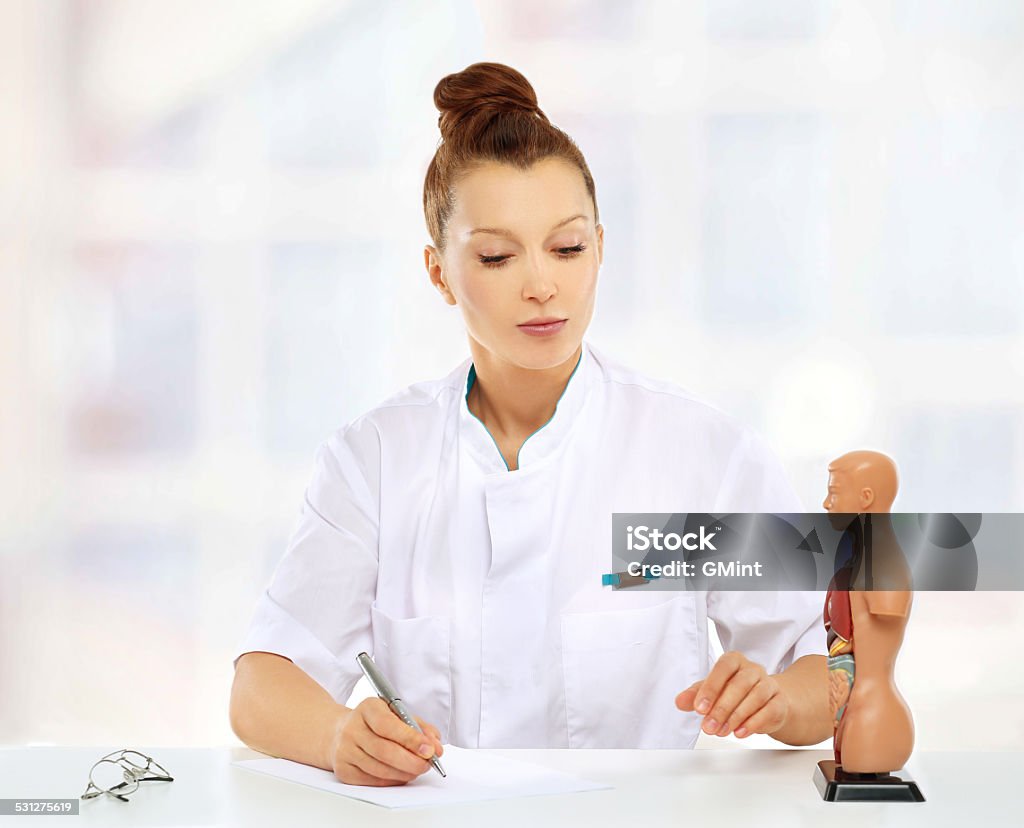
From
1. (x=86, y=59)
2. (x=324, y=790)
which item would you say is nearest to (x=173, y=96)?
(x=86, y=59)

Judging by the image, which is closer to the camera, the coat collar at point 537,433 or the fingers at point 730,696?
the fingers at point 730,696

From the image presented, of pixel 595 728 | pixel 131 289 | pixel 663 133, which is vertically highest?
pixel 663 133

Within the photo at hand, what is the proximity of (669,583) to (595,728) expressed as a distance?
209mm

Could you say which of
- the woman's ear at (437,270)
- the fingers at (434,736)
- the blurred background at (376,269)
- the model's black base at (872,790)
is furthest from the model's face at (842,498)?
the blurred background at (376,269)

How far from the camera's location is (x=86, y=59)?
239 cm

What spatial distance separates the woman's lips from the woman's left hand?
19.4 inches

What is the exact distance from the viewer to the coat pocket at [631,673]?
4.86 feet

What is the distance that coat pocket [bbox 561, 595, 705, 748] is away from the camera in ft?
4.86

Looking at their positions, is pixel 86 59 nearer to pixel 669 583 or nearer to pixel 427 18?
pixel 427 18

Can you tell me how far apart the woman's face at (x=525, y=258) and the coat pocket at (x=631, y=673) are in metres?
0.35

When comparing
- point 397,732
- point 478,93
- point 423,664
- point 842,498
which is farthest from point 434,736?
point 478,93

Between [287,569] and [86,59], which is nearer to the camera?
[287,569]

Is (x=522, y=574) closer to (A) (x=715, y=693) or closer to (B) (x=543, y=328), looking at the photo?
(B) (x=543, y=328)

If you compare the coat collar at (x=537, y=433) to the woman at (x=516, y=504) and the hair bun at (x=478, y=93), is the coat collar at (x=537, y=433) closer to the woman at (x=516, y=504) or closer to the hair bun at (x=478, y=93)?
the woman at (x=516, y=504)
